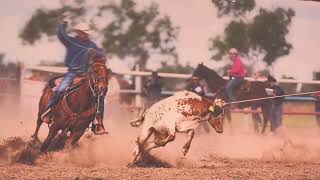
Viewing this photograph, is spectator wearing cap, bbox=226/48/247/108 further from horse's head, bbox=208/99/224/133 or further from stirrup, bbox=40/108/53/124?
stirrup, bbox=40/108/53/124

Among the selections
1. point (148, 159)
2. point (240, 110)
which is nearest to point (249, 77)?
point (240, 110)

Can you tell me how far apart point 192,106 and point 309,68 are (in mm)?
4013

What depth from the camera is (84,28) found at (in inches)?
373

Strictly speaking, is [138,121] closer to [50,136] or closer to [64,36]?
[50,136]

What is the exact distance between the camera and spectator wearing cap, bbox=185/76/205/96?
11.3 metres

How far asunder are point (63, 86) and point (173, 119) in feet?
5.60

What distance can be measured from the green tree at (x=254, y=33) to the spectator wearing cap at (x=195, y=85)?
→ 20.9 inches

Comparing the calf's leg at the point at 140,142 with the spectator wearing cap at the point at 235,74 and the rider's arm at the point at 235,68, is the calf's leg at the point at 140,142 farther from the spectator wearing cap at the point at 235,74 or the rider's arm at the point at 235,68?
the rider's arm at the point at 235,68

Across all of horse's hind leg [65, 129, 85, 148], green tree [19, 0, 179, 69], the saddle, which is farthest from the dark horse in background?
horse's hind leg [65, 129, 85, 148]

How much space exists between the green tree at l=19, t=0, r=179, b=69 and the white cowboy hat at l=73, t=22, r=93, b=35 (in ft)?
0.34

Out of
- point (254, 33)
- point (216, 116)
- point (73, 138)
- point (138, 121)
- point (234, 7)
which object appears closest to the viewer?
point (73, 138)

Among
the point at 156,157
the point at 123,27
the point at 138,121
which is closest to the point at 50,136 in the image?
the point at 138,121

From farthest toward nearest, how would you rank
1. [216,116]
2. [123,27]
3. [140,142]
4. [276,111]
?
1. [276,111]
2. [123,27]
3. [216,116]
4. [140,142]

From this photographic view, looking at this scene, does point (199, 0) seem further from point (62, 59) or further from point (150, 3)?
point (62, 59)
